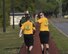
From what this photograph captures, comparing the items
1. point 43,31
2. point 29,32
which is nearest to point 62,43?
point 43,31

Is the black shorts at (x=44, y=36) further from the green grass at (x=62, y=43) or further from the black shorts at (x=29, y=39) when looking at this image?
the green grass at (x=62, y=43)

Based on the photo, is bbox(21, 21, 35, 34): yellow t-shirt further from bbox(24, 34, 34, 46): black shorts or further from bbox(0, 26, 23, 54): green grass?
bbox(0, 26, 23, 54): green grass

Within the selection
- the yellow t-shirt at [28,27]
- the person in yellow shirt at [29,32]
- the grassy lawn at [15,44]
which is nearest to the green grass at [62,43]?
the grassy lawn at [15,44]

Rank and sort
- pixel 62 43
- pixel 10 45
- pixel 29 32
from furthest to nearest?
1. pixel 62 43
2. pixel 10 45
3. pixel 29 32

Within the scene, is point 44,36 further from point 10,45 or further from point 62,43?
point 62,43

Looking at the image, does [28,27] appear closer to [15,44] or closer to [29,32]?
[29,32]

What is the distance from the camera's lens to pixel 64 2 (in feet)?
504

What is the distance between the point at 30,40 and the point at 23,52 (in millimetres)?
1416

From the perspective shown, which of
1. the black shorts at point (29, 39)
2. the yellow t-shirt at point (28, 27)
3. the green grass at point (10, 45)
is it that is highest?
the yellow t-shirt at point (28, 27)

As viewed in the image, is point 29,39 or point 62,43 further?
point 62,43

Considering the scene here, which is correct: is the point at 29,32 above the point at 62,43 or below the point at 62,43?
above

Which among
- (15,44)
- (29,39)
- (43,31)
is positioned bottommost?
(15,44)

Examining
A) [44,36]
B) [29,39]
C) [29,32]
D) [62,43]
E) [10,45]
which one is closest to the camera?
[29,39]

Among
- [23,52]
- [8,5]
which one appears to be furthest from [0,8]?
[23,52]
